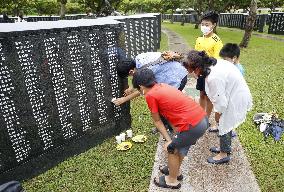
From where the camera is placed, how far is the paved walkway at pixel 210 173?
177 inches

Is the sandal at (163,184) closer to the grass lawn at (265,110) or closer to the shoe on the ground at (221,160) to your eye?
the shoe on the ground at (221,160)

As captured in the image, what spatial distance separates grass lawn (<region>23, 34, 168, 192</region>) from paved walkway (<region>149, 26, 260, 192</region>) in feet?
0.60

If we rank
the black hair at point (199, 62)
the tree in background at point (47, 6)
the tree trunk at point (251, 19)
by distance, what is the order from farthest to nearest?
the tree in background at point (47, 6)
the tree trunk at point (251, 19)
the black hair at point (199, 62)

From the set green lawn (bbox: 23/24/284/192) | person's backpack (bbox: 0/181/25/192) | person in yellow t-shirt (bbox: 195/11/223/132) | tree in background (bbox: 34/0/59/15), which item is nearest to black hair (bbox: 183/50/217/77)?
person in yellow t-shirt (bbox: 195/11/223/132)

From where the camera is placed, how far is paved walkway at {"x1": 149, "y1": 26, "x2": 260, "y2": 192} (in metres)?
4.49

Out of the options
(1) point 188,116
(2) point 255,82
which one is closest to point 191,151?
(1) point 188,116

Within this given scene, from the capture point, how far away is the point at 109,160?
208 inches

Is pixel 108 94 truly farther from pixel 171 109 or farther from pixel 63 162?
pixel 171 109

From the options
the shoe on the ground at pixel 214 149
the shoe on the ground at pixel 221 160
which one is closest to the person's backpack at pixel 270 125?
the shoe on the ground at pixel 214 149

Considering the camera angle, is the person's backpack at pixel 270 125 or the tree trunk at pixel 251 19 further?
the tree trunk at pixel 251 19

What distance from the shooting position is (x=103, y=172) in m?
4.94

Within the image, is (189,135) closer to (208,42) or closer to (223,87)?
(223,87)

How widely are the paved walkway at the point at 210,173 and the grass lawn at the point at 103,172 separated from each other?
183 millimetres

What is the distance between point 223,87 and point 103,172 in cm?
209
